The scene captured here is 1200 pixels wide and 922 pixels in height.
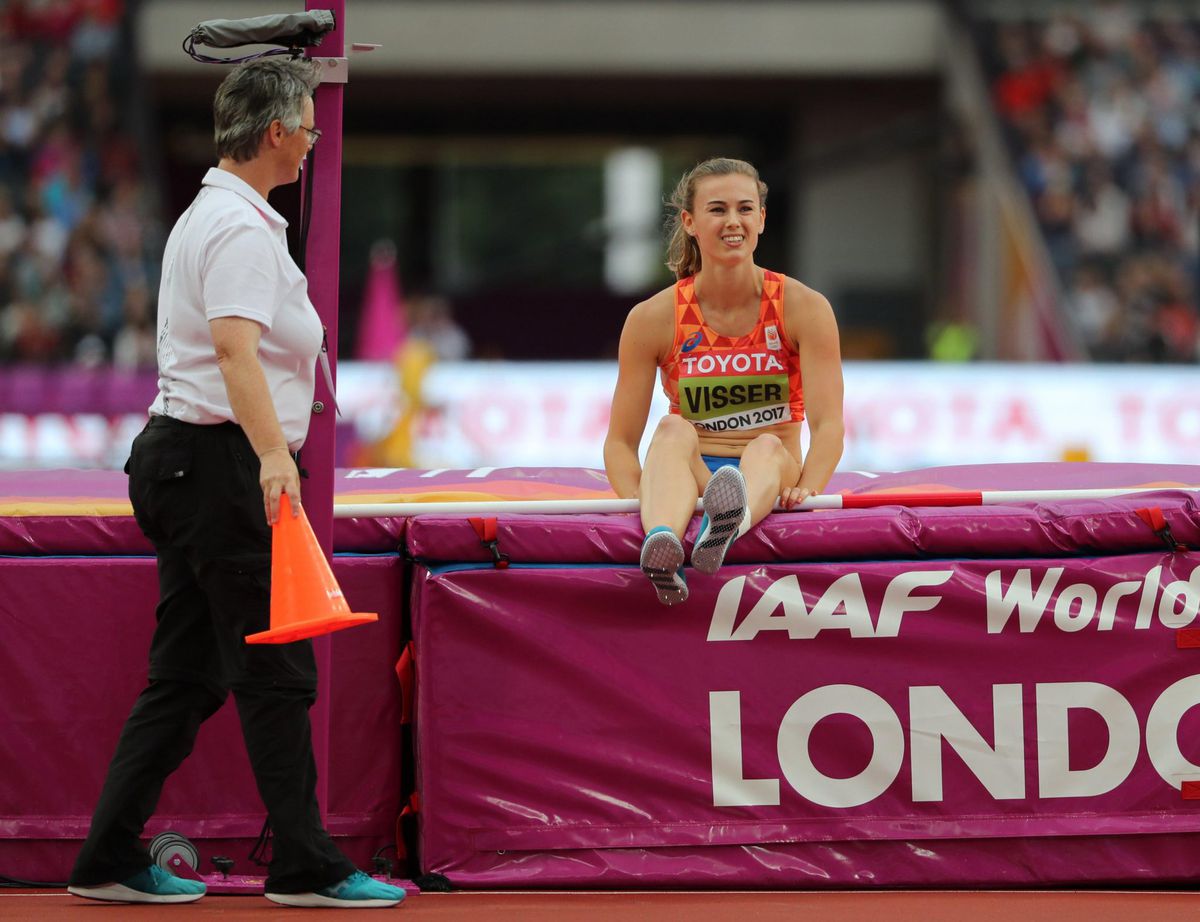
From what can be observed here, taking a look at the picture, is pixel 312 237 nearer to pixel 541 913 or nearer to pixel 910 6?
pixel 541 913

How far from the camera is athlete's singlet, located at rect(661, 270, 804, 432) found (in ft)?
14.7

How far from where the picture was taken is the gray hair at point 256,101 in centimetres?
347

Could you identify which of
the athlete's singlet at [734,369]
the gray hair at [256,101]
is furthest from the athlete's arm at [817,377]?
the gray hair at [256,101]

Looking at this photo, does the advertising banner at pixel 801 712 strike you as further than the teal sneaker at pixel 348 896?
Yes

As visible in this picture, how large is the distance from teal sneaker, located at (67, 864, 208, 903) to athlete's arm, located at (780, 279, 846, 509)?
1.76 metres

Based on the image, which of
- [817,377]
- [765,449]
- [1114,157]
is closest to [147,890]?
[765,449]

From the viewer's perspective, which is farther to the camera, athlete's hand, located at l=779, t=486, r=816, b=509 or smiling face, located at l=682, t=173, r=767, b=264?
smiling face, located at l=682, t=173, r=767, b=264

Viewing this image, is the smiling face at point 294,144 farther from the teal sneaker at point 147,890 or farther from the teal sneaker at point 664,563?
the teal sneaker at point 147,890

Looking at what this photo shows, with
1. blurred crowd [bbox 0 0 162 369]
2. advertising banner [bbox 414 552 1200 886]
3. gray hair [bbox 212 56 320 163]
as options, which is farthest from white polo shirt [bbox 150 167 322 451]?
blurred crowd [bbox 0 0 162 369]

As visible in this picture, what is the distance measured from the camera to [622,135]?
2369cm

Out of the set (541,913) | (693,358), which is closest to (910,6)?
(693,358)

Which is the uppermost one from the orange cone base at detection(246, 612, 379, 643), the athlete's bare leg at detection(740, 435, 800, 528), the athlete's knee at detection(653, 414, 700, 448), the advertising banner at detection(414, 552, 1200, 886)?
the athlete's knee at detection(653, 414, 700, 448)

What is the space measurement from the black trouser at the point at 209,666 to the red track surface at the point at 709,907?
125 millimetres

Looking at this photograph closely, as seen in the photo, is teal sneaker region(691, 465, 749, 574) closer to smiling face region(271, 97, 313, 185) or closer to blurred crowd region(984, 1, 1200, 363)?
smiling face region(271, 97, 313, 185)
